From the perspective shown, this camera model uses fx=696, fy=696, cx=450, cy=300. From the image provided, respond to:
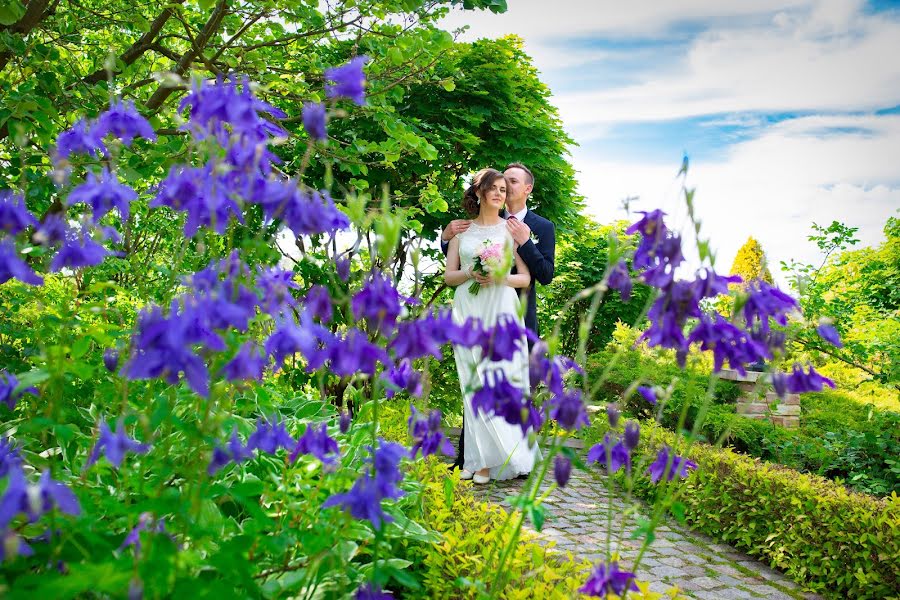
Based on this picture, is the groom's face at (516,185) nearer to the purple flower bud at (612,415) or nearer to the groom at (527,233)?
the groom at (527,233)

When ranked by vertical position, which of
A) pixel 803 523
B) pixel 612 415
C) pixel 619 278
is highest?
pixel 619 278

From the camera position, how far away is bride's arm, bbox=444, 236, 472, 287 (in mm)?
5551

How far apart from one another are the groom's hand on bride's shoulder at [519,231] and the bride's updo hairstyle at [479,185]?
335 mm

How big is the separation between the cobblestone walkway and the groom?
971mm

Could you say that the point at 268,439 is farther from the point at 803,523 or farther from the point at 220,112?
the point at 803,523

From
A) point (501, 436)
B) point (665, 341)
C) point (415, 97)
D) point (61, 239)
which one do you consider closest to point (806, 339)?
point (501, 436)

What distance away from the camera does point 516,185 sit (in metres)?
5.58

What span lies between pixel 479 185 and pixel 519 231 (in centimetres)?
47

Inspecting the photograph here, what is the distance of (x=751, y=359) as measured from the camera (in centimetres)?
164

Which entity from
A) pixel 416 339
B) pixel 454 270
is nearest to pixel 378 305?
pixel 416 339

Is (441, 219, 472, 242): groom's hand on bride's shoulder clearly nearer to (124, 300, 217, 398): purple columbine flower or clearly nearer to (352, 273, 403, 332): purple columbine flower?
(352, 273, 403, 332): purple columbine flower

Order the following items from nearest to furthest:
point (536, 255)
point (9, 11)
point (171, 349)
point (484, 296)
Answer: point (171, 349) < point (9, 11) < point (536, 255) < point (484, 296)

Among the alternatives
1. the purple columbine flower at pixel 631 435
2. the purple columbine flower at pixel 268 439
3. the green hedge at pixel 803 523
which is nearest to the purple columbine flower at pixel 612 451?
the purple columbine flower at pixel 631 435

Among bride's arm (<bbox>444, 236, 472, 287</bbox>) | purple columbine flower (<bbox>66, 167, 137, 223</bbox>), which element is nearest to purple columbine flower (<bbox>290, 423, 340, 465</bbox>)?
purple columbine flower (<bbox>66, 167, 137, 223</bbox>)
